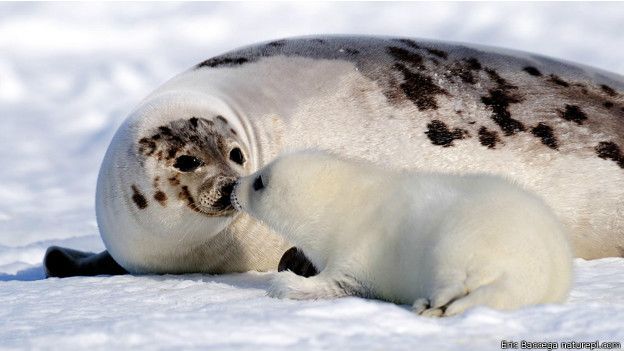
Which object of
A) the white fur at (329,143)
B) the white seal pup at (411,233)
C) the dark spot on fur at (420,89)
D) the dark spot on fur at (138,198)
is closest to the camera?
the white seal pup at (411,233)

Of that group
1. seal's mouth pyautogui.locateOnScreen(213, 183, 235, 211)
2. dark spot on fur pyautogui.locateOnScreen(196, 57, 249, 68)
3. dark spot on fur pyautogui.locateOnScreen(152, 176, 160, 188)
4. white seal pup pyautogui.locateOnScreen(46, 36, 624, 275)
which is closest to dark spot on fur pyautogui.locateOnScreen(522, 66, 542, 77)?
white seal pup pyautogui.locateOnScreen(46, 36, 624, 275)

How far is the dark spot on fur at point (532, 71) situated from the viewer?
19.2 feet

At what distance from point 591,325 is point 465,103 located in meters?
2.75

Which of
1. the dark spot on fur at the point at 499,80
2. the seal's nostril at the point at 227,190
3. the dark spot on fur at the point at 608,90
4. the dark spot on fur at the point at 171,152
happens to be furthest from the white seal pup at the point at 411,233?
the dark spot on fur at the point at 608,90

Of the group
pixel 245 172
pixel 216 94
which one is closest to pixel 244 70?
pixel 216 94

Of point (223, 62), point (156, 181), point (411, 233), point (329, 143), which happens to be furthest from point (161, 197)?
point (411, 233)

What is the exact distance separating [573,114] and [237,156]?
6.27ft

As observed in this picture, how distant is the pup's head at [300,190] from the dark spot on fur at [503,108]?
5.62ft

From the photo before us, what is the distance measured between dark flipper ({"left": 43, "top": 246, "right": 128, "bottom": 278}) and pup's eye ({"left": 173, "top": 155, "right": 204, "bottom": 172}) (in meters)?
1.06

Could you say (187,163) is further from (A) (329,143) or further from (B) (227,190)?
(A) (329,143)

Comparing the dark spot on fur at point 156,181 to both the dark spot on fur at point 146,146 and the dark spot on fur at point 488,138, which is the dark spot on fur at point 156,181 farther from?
the dark spot on fur at point 488,138

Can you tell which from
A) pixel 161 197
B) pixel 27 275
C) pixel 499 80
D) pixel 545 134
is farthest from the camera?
pixel 27 275

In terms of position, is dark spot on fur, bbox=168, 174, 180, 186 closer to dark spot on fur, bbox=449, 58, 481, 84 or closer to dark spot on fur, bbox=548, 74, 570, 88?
dark spot on fur, bbox=449, 58, 481, 84

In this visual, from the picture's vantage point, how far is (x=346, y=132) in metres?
5.39
